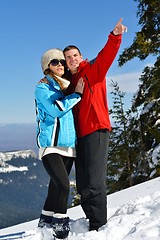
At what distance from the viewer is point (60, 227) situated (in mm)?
4090

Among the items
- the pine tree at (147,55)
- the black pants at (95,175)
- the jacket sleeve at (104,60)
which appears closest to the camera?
the jacket sleeve at (104,60)

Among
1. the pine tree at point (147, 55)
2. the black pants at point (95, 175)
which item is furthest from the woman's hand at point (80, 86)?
the pine tree at point (147, 55)

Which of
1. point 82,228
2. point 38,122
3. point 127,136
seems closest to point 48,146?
point 38,122

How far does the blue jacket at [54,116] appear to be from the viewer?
13.3ft

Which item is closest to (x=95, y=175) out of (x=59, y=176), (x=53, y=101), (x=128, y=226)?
(x=59, y=176)

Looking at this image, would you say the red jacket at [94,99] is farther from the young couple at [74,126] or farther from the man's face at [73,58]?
the man's face at [73,58]

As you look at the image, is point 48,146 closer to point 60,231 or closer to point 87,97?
point 87,97

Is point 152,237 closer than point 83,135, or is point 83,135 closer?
point 152,237

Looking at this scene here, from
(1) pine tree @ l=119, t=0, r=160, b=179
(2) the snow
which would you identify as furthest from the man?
(1) pine tree @ l=119, t=0, r=160, b=179

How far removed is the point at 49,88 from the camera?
4.22m

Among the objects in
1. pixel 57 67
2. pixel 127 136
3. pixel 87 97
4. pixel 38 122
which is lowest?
pixel 127 136

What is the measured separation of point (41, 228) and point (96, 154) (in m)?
1.31

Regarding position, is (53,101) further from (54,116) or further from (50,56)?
(50,56)

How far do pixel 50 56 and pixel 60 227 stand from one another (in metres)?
2.09
